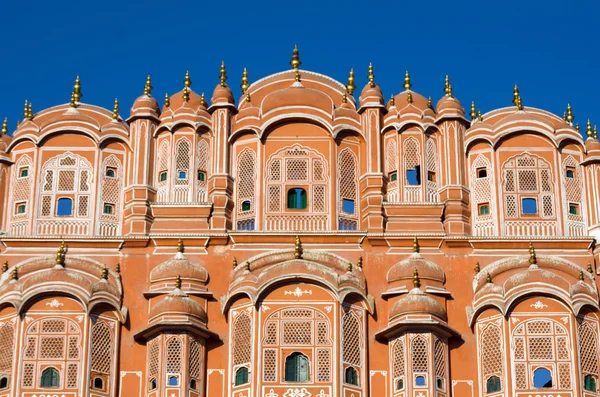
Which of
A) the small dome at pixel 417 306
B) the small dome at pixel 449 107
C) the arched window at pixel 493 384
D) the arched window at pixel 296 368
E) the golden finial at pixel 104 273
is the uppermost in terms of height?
the small dome at pixel 449 107

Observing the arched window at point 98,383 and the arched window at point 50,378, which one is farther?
the arched window at point 98,383

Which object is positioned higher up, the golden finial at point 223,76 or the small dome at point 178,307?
the golden finial at point 223,76

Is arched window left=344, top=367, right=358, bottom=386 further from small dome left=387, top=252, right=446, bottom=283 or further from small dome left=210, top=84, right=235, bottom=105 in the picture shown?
small dome left=210, top=84, right=235, bottom=105

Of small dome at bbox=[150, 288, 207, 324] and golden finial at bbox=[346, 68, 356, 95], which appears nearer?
small dome at bbox=[150, 288, 207, 324]

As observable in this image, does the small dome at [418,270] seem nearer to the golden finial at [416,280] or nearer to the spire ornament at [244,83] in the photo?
the golden finial at [416,280]

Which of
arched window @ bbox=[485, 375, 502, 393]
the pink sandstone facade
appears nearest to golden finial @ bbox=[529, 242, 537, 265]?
the pink sandstone facade

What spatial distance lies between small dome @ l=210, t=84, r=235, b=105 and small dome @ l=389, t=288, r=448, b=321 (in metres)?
6.17

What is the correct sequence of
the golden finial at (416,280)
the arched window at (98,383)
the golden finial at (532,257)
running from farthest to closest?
the golden finial at (532,257)
the golden finial at (416,280)
the arched window at (98,383)

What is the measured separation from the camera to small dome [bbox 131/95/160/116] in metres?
33.5

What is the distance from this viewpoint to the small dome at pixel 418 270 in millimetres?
31062

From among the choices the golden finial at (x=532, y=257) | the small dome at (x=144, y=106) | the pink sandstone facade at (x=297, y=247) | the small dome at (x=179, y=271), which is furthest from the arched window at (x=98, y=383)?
the golden finial at (x=532, y=257)

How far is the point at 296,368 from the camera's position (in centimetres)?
2994

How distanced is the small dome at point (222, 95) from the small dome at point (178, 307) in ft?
15.9

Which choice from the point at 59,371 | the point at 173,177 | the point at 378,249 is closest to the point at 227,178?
the point at 173,177
